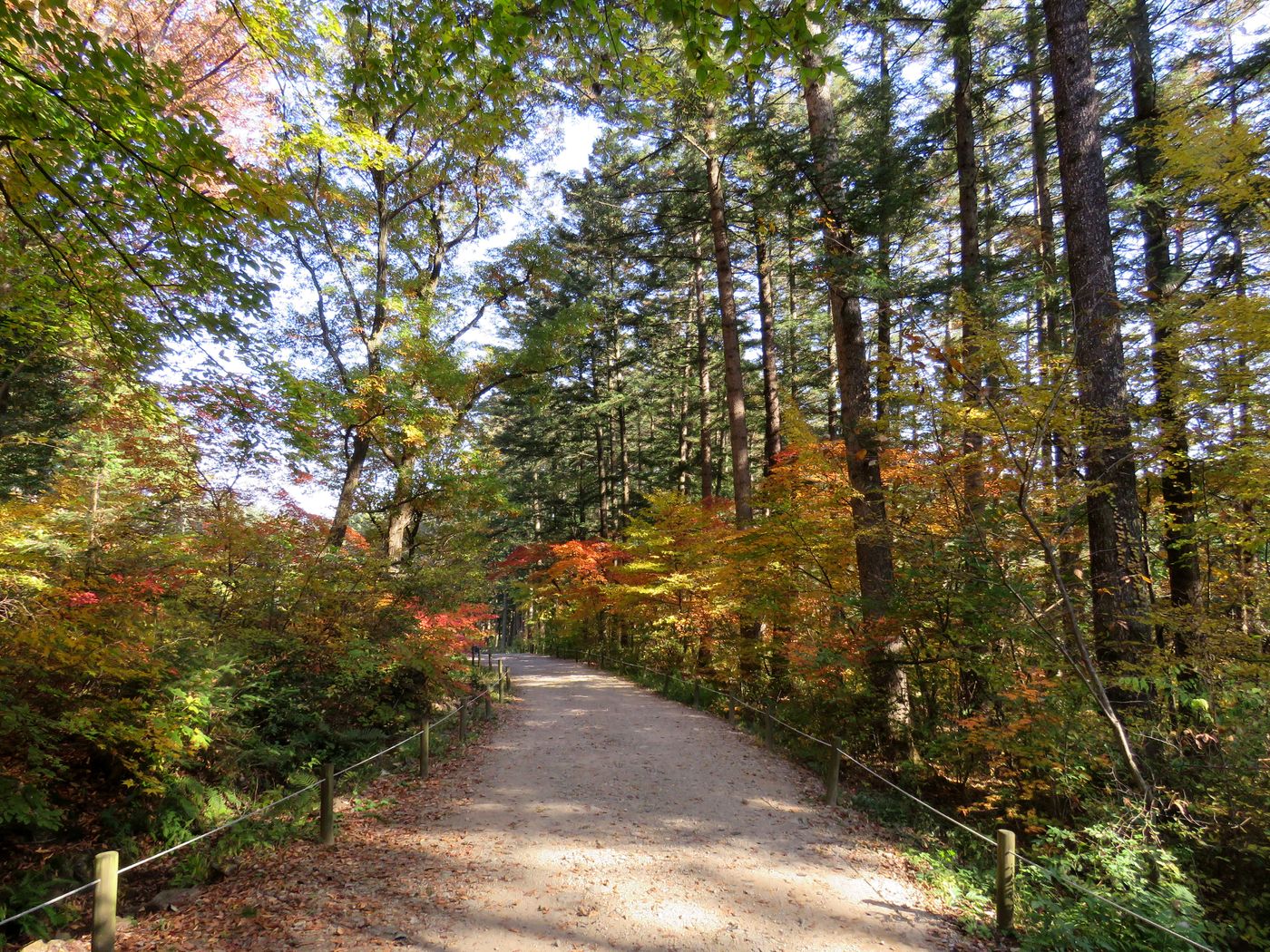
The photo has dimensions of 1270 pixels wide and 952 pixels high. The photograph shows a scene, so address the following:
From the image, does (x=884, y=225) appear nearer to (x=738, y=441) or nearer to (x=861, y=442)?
(x=861, y=442)

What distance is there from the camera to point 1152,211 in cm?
800

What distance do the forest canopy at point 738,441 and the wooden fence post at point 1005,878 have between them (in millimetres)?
160

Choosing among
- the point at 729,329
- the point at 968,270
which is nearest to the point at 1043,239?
the point at 968,270

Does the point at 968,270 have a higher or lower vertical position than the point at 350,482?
higher

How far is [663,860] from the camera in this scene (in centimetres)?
511

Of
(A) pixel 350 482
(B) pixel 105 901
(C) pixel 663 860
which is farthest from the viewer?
(A) pixel 350 482

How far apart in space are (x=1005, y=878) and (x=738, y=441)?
950 centimetres

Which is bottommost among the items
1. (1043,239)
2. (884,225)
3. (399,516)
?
(399,516)

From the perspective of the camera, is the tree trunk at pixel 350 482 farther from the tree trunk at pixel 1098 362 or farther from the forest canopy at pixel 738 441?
the tree trunk at pixel 1098 362

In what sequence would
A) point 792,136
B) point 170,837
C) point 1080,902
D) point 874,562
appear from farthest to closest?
1. point 792,136
2. point 874,562
3. point 170,837
4. point 1080,902

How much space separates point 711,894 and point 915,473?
5584 millimetres

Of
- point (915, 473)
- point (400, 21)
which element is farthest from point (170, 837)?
point (915, 473)

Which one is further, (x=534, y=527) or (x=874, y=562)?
(x=534, y=527)

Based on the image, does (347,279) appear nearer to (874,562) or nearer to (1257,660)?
(874,562)
